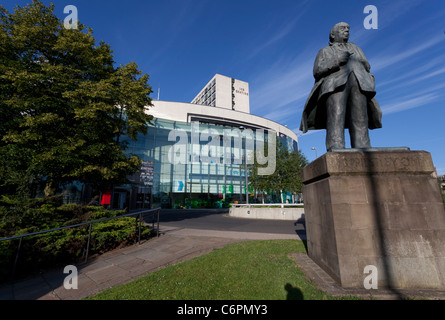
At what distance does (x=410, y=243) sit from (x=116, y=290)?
4.67 metres

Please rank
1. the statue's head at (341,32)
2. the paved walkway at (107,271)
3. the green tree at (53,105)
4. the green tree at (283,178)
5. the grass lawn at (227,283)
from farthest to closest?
the green tree at (283,178) → the green tree at (53,105) → the statue's head at (341,32) → the paved walkway at (107,271) → the grass lawn at (227,283)

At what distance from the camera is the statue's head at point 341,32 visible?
4.09 meters

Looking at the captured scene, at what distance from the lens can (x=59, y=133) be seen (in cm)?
839

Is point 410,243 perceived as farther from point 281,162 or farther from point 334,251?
point 281,162

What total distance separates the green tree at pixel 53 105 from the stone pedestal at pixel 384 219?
8.85 m

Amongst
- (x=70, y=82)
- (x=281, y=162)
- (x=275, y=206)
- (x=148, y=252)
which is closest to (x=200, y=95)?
(x=281, y=162)

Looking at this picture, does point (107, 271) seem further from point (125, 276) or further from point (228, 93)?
point (228, 93)

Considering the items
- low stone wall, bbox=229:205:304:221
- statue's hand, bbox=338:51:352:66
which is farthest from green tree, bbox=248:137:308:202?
statue's hand, bbox=338:51:352:66

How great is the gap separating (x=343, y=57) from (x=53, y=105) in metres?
10.3

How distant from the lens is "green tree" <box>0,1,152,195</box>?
7.54 meters

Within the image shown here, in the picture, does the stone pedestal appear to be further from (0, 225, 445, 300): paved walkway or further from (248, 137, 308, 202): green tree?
(248, 137, 308, 202): green tree

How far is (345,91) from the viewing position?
12.6 ft

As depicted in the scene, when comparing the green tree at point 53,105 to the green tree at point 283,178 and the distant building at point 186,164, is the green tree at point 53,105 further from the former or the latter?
the distant building at point 186,164

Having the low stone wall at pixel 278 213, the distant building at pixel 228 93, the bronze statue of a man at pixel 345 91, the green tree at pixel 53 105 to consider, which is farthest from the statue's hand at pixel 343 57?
the distant building at pixel 228 93
